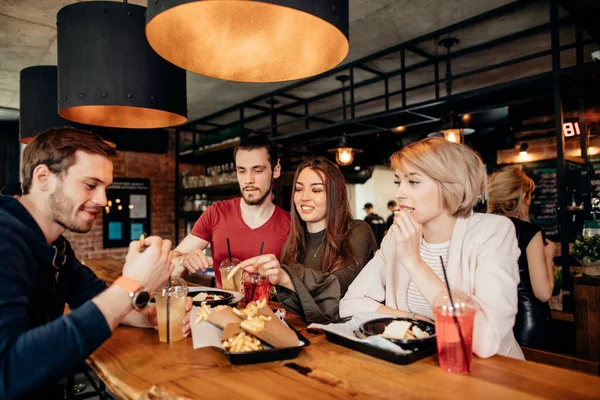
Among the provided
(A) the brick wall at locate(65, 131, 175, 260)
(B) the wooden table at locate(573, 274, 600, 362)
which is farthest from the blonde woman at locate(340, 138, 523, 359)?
(A) the brick wall at locate(65, 131, 175, 260)

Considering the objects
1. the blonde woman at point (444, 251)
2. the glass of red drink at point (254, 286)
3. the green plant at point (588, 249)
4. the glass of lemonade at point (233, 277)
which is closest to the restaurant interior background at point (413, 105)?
the green plant at point (588, 249)

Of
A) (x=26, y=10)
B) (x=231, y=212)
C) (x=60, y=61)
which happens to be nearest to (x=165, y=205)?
(x=26, y=10)

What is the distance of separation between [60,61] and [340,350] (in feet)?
5.41

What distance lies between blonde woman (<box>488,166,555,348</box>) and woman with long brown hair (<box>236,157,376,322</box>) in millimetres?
886

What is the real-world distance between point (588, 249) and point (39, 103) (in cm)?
381

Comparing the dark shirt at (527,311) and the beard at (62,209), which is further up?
the beard at (62,209)

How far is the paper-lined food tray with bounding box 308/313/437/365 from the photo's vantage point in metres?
1.19

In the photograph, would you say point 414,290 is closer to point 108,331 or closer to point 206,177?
point 108,331

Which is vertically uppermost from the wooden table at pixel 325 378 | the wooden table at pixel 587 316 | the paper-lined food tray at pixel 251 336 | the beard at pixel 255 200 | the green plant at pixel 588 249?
the beard at pixel 255 200

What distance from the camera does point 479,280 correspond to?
138cm

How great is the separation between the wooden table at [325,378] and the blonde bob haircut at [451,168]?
573 mm

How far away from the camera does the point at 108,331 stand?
3.81 feet

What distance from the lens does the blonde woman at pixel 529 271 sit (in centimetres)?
225

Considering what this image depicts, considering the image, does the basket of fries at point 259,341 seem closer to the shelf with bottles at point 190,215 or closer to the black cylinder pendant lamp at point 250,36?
the black cylinder pendant lamp at point 250,36
